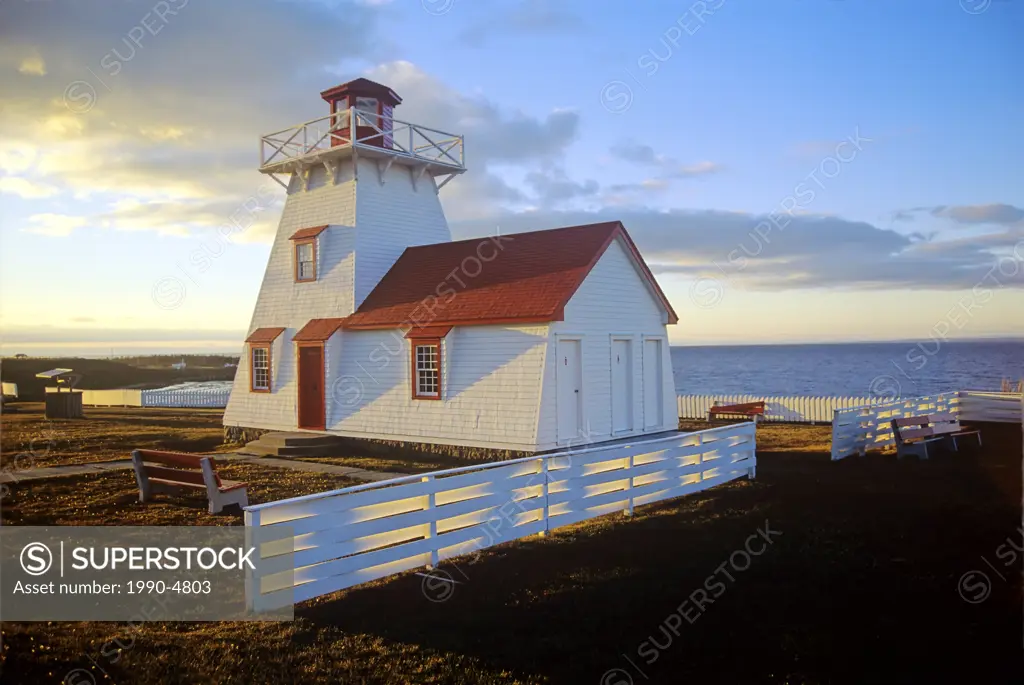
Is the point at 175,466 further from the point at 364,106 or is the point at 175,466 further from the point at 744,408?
the point at 744,408

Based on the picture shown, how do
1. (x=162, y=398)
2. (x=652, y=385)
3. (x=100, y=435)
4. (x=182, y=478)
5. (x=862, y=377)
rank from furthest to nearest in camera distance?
(x=862, y=377), (x=162, y=398), (x=100, y=435), (x=652, y=385), (x=182, y=478)

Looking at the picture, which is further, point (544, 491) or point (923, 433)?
point (923, 433)

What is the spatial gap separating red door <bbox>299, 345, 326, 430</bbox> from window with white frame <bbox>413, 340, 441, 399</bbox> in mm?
3369

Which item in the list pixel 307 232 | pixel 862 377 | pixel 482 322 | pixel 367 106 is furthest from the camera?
pixel 862 377

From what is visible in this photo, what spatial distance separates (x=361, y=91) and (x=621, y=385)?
11.5 m

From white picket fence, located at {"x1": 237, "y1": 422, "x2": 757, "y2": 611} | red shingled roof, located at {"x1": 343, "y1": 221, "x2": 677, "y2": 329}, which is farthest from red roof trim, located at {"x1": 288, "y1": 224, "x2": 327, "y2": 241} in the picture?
white picket fence, located at {"x1": 237, "y1": 422, "x2": 757, "y2": 611}

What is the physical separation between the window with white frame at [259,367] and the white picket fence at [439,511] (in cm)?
1394

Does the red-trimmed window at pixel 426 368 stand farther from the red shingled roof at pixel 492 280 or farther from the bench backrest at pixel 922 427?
the bench backrest at pixel 922 427

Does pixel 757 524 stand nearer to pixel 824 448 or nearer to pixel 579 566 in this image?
pixel 579 566

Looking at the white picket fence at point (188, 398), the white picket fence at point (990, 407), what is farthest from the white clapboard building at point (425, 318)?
the white picket fence at point (188, 398)

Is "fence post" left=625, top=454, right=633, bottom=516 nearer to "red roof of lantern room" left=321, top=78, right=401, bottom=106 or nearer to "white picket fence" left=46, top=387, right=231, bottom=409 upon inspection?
"red roof of lantern room" left=321, top=78, right=401, bottom=106

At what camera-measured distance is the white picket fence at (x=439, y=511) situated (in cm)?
782

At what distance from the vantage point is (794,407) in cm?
2719

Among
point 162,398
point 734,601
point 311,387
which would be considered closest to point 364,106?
point 311,387
